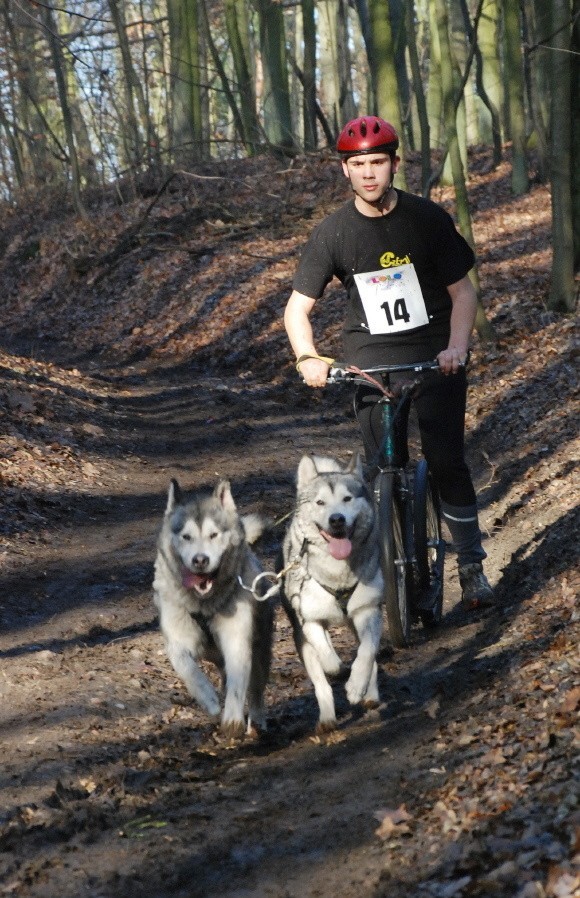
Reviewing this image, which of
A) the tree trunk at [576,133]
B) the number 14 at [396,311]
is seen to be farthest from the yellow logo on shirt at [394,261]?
the tree trunk at [576,133]

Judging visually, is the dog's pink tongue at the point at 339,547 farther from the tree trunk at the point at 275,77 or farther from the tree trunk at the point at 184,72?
the tree trunk at the point at 184,72

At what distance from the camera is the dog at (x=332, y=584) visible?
5.56 metres

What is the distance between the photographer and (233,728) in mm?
5441

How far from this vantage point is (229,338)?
21.3 metres

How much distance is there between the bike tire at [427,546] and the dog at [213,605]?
1294mm

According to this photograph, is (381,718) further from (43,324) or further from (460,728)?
(43,324)

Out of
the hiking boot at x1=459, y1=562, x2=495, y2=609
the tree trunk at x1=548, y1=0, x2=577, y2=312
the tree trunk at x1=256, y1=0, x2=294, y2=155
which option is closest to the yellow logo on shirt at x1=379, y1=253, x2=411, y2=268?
the hiking boot at x1=459, y1=562, x2=495, y2=609

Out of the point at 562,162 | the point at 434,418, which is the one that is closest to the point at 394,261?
the point at 434,418

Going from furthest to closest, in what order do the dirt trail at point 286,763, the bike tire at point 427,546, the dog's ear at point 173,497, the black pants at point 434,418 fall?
the bike tire at point 427,546
the black pants at point 434,418
the dog's ear at point 173,497
the dirt trail at point 286,763

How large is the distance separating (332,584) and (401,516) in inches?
46.9

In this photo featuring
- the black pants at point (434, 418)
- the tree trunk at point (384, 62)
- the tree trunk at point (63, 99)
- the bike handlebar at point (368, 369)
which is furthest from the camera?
the tree trunk at point (63, 99)

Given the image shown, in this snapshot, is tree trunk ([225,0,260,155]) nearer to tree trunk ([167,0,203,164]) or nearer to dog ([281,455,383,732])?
tree trunk ([167,0,203,164])

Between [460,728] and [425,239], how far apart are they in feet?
8.79

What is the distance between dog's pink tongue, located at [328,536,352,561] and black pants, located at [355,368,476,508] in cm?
113
